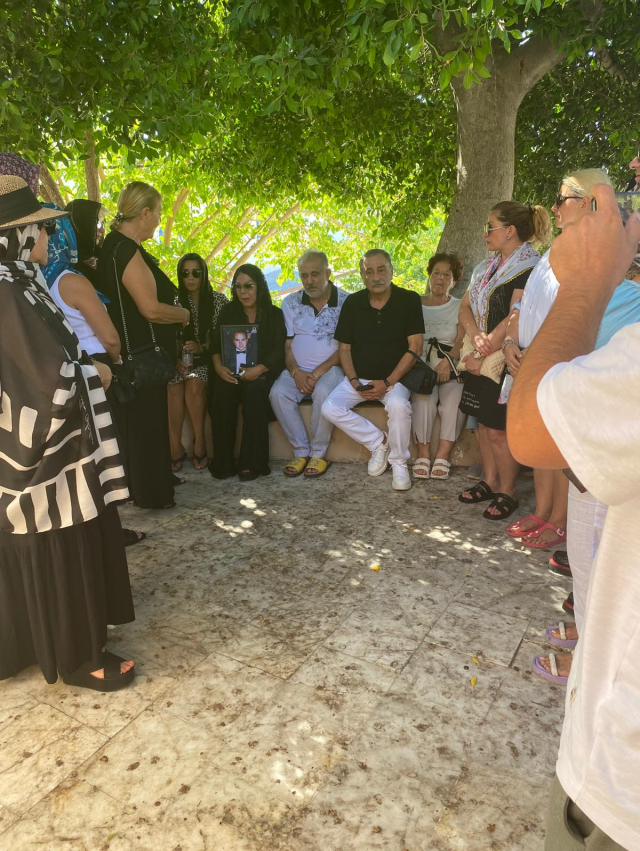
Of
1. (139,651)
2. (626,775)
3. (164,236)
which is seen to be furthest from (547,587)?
(164,236)

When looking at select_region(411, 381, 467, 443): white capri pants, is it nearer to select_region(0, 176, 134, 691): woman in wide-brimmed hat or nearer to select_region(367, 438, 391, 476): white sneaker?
select_region(367, 438, 391, 476): white sneaker

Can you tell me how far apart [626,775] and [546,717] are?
197 cm

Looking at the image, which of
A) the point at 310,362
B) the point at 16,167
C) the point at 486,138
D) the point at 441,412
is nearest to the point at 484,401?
the point at 441,412

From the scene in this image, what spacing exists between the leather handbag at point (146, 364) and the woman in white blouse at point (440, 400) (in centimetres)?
233

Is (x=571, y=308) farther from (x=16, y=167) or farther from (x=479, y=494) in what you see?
(x=479, y=494)

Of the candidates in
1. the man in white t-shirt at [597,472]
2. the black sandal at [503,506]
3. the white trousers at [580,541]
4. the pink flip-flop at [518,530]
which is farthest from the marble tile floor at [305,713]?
the man in white t-shirt at [597,472]

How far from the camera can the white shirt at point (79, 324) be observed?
3.56 m

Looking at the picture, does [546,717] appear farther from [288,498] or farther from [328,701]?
[288,498]

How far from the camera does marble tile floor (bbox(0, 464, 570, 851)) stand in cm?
Answer: 210

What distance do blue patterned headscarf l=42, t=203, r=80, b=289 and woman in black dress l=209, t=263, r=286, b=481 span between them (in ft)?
7.65

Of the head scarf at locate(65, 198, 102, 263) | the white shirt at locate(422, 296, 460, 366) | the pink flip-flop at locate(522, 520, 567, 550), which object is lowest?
the pink flip-flop at locate(522, 520, 567, 550)

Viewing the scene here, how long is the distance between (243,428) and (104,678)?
319 centimetres

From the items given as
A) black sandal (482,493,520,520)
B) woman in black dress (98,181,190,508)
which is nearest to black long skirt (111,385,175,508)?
woman in black dress (98,181,190,508)

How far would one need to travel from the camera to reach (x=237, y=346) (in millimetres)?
5973
